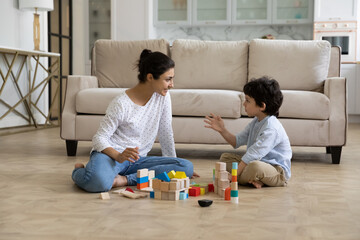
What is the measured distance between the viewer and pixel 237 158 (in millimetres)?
2490

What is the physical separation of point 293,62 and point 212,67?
1.95ft

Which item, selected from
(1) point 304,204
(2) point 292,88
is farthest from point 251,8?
(1) point 304,204

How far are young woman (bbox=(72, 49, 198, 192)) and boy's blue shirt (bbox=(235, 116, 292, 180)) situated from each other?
0.33 meters

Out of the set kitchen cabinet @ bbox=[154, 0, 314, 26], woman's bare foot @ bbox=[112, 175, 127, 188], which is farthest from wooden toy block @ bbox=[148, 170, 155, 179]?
kitchen cabinet @ bbox=[154, 0, 314, 26]

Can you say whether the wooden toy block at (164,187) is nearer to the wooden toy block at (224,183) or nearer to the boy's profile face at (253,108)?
the wooden toy block at (224,183)

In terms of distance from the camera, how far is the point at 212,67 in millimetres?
3652

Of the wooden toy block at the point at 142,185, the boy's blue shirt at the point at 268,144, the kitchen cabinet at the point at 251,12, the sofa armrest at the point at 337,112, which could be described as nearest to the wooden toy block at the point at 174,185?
the wooden toy block at the point at 142,185

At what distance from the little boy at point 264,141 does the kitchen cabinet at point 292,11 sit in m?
4.70

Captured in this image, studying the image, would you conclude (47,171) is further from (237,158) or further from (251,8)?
(251,8)

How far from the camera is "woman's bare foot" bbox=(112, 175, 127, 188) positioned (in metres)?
2.21

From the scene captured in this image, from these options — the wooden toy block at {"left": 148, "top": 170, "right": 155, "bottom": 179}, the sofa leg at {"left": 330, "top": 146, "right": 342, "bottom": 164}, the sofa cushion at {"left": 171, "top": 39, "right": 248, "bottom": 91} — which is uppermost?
the sofa cushion at {"left": 171, "top": 39, "right": 248, "bottom": 91}

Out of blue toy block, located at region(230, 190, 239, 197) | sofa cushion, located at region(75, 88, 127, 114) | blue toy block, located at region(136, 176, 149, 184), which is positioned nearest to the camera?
blue toy block, located at region(230, 190, 239, 197)

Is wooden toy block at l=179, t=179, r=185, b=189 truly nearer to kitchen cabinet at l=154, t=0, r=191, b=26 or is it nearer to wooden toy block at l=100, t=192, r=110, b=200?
wooden toy block at l=100, t=192, r=110, b=200

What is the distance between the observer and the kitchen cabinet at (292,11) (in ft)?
22.0
